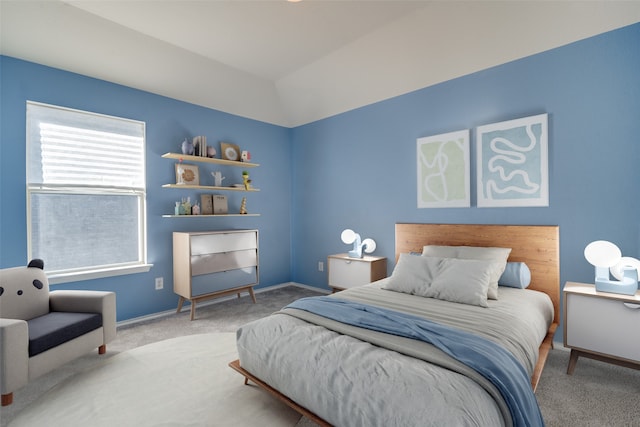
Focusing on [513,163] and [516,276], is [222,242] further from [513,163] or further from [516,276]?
[513,163]

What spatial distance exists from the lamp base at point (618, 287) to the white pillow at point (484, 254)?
652 millimetres

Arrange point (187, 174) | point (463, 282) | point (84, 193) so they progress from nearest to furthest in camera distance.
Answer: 1. point (463, 282)
2. point (84, 193)
3. point (187, 174)

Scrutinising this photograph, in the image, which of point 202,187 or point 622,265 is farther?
point 202,187

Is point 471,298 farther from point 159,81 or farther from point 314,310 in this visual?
point 159,81

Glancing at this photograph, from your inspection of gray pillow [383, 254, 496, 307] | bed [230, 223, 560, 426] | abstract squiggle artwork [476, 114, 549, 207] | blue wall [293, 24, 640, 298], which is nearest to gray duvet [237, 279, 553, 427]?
bed [230, 223, 560, 426]

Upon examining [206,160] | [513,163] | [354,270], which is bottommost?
[354,270]

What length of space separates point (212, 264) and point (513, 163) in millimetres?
3449

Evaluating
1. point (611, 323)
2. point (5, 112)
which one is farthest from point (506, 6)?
point (5, 112)

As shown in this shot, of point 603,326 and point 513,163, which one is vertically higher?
point 513,163

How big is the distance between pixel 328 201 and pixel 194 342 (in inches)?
104

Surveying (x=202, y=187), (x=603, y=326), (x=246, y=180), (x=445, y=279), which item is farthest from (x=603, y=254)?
(x=202, y=187)

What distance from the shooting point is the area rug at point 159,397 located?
1822 mm

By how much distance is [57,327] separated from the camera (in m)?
2.24

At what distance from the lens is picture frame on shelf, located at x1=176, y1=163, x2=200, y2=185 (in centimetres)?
374
